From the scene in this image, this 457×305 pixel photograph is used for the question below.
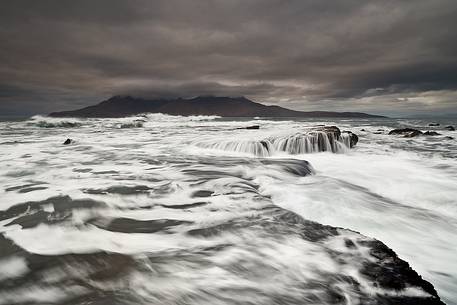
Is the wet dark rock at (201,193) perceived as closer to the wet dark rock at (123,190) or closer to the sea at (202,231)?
the sea at (202,231)

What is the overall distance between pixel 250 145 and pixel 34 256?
28.4 feet

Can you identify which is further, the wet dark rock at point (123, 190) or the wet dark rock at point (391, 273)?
the wet dark rock at point (123, 190)

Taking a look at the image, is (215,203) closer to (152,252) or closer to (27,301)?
(152,252)

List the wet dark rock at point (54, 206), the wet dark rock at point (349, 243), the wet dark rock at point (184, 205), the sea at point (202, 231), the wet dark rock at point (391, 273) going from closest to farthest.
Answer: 1. the wet dark rock at point (391, 273)
2. the sea at point (202, 231)
3. the wet dark rock at point (349, 243)
4. the wet dark rock at point (54, 206)
5. the wet dark rock at point (184, 205)

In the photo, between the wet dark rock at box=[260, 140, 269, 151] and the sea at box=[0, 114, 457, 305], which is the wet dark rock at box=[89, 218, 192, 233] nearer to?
the sea at box=[0, 114, 457, 305]

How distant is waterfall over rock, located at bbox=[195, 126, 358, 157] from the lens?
1064 centimetres

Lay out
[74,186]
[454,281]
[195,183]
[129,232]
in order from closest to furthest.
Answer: [454,281] < [129,232] < [74,186] < [195,183]

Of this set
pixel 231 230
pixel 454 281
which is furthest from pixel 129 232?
pixel 454 281

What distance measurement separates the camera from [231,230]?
10.9 feet

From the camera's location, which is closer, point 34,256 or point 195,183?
point 34,256

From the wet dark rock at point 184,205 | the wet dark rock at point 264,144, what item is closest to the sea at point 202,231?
the wet dark rock at point 184,205

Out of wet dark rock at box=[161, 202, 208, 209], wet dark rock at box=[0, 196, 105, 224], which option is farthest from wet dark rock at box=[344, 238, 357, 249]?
wet dark rock at box=[0, 196, 105, 224]

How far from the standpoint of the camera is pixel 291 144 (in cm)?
1091

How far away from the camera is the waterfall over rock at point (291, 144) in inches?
419
